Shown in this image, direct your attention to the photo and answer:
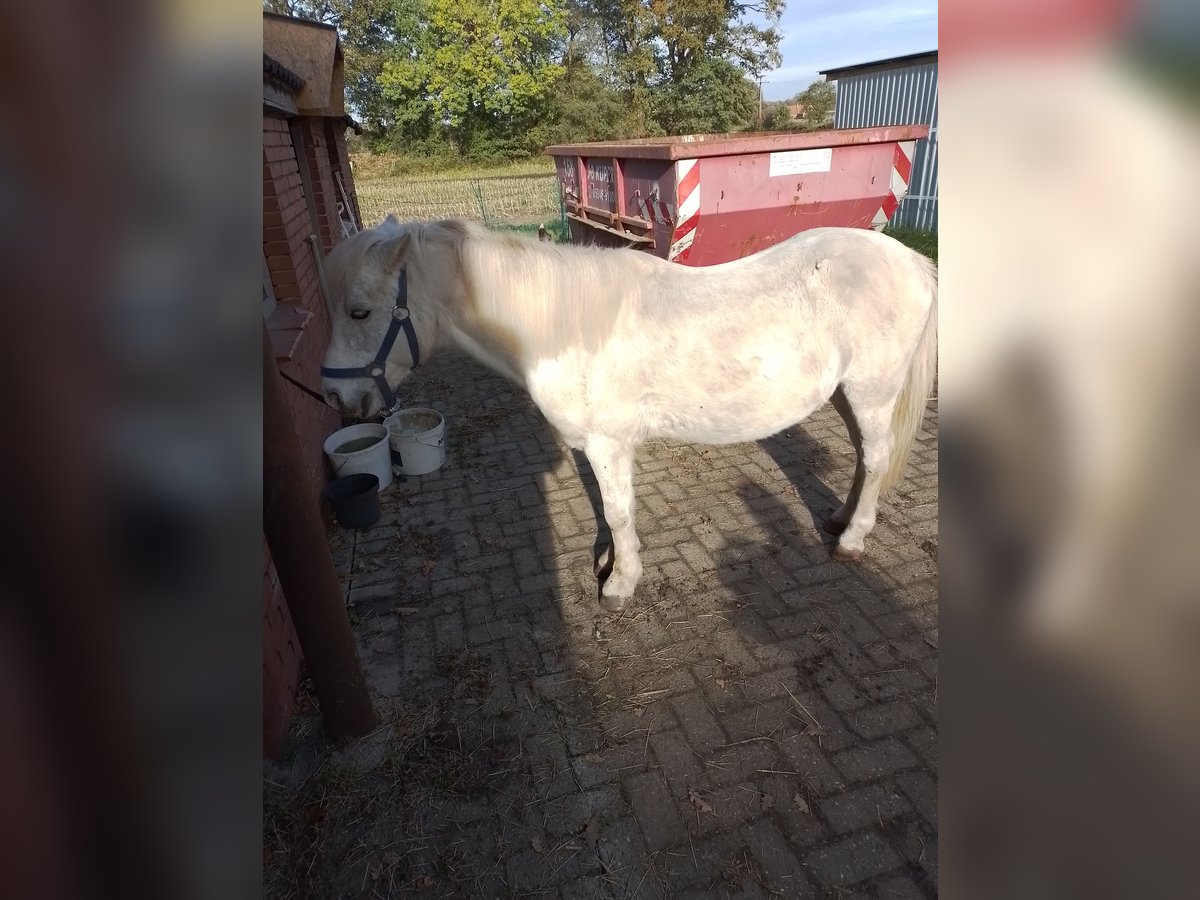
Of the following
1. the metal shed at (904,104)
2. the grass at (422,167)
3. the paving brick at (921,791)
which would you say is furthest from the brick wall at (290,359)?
the grass at (422,167)

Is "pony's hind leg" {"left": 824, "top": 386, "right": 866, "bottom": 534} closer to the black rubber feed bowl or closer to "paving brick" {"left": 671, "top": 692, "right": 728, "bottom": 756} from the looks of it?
"paving brick" {"left": 671, "top": 692, "right": 728, "bottom": 756}

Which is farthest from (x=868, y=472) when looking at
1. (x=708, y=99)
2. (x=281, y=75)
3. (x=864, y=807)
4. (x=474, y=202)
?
(x=708, y=99)

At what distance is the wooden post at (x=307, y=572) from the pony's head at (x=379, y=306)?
0.54 meters

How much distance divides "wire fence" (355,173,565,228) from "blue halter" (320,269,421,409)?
454 inches

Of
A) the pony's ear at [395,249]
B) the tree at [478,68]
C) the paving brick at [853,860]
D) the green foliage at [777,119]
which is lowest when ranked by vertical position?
the paving brick at [853,860]

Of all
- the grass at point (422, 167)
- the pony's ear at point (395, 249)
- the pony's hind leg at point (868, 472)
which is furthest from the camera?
the grass at point (422, 167)

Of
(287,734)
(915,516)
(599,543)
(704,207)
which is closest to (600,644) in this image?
(599,543)

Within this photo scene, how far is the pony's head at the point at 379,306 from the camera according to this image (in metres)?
2.83

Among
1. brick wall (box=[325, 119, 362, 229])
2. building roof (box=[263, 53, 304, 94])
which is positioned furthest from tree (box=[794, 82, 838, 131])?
building roof (box=[263, 53, 304, 94])

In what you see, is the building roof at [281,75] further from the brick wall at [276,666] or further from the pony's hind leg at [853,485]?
the pony's hind leg at [853,485]

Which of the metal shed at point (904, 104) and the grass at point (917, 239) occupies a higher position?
the metal shed at point (904, 104)

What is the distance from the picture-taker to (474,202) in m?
16.7

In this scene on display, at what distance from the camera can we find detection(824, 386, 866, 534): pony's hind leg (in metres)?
3.69
